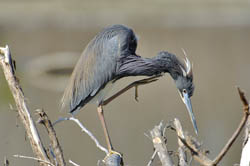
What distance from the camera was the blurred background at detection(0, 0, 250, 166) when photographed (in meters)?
5.73

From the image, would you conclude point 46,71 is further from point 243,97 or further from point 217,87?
point 243,97

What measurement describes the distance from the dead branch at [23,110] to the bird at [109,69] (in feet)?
2.72

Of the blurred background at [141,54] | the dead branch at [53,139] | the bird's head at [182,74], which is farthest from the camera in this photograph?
the blurred background at [141,54]

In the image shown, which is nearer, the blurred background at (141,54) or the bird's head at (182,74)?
the bird's head at (182,74)

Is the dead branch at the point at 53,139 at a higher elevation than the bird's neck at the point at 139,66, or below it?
below

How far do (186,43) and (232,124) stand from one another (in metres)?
0.84

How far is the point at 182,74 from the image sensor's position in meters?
3.59

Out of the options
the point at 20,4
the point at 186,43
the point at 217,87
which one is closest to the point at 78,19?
the point at 20,4

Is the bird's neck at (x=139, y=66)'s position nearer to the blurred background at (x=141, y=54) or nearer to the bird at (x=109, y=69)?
the bird at (x=109, y=69)

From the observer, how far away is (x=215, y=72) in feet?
19.5

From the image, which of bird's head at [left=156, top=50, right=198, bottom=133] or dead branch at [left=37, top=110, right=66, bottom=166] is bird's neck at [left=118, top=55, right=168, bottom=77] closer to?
bird's head at [left=156, top=50, right=198, bottom=133]

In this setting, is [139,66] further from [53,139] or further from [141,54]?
[141,54]

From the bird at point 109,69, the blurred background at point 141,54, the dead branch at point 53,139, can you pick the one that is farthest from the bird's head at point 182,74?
the blurred background at point 141,54

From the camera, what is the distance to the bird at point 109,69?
3.57 meters
